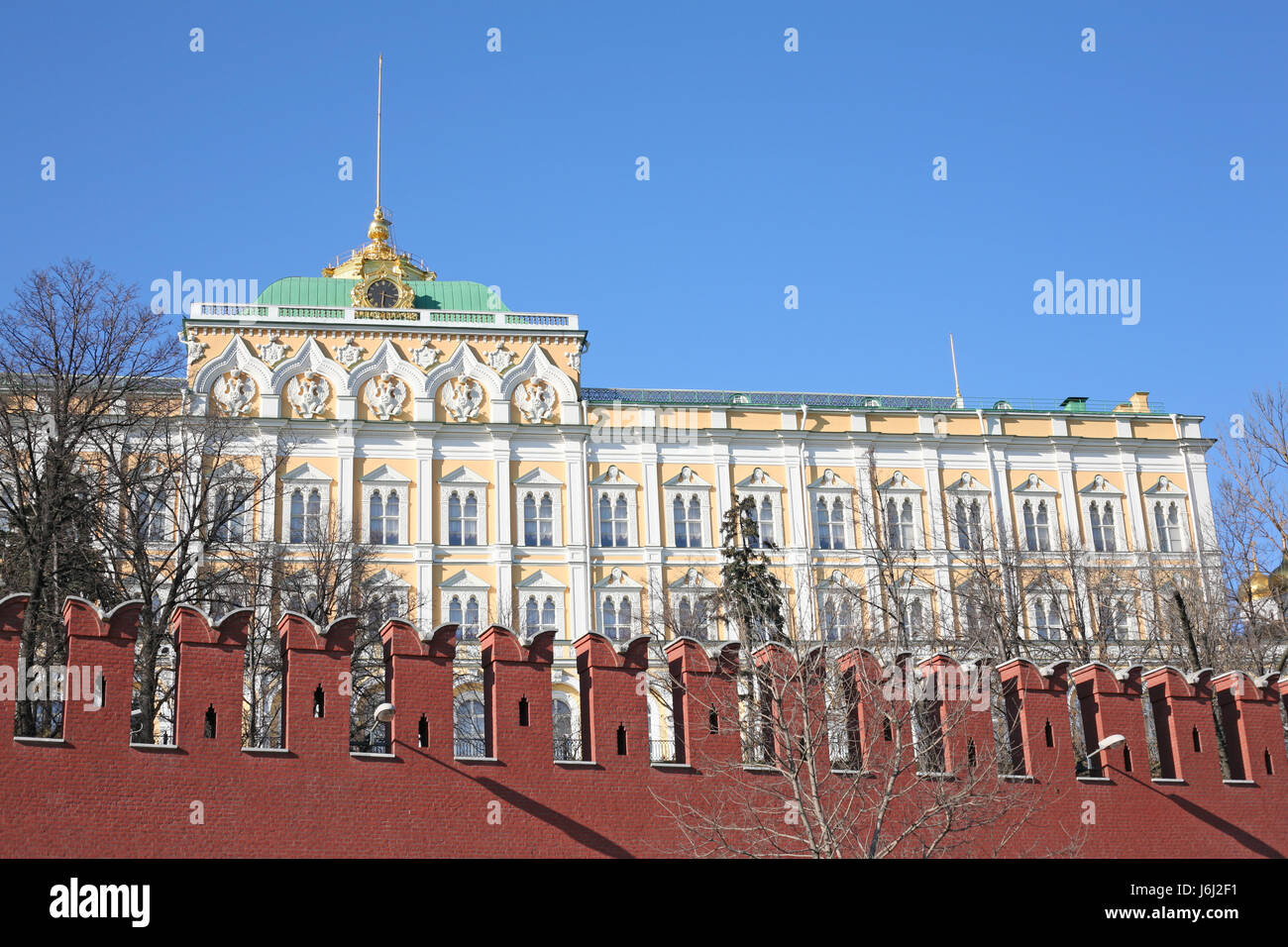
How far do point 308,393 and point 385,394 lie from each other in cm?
242

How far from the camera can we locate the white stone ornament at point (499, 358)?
167ft

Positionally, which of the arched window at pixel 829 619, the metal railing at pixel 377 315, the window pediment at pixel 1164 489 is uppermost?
the metal railing at pixel 377 315


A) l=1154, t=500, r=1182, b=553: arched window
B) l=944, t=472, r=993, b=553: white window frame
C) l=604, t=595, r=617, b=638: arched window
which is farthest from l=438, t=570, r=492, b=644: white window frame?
l=1154, t=500, r=1182, b=553: arched window

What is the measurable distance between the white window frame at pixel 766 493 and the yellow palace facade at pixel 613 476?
0.26 ft

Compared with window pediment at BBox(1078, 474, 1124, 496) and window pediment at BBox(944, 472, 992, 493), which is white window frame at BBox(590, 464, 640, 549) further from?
window pediment at BBox(1078, 474, 1124, 496)

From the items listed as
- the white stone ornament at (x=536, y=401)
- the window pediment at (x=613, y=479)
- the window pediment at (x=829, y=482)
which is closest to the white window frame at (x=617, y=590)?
→ the window pediment at (x=613, y=479)

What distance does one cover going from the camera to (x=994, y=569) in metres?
47.4

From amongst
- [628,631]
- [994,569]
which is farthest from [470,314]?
[994,569]

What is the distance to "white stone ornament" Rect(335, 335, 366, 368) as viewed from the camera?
49.8m

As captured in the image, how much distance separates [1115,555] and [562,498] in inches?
756

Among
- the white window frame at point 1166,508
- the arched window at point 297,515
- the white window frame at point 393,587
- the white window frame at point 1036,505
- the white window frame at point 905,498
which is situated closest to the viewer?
the white window frame at point 393,587

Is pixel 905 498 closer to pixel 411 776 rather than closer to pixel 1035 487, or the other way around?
pixel 1035 487

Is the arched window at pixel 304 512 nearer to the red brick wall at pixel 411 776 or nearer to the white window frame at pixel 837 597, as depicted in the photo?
the white window frame at pixel 837 597
